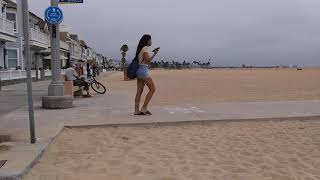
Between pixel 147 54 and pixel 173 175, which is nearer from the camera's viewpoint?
pixel 173 175

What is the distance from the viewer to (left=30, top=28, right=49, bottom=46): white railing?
4094cm

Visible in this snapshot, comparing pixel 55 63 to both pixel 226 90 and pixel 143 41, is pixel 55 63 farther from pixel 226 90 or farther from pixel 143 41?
pixel 226 90

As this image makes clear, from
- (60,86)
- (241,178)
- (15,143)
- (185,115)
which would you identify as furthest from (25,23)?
(60,86)

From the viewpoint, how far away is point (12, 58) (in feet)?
130

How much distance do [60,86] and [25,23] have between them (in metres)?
6.24

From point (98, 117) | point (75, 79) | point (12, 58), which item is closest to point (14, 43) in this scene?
point (12, 58)

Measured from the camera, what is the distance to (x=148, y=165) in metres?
6.31

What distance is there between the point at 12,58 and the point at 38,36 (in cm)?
490

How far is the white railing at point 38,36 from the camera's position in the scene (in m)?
40.9

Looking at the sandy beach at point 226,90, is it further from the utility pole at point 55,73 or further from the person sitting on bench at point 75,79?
the utility pole at point 55,73

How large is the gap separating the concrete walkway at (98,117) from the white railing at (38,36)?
29224 millimetres

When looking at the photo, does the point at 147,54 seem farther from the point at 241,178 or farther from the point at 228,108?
the point at 241,178

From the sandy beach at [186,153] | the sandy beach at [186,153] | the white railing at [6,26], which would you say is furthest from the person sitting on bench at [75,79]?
the white railing at [6,26]

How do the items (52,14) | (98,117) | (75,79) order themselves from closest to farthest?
(98,117) → (52,14) → (75,79)
